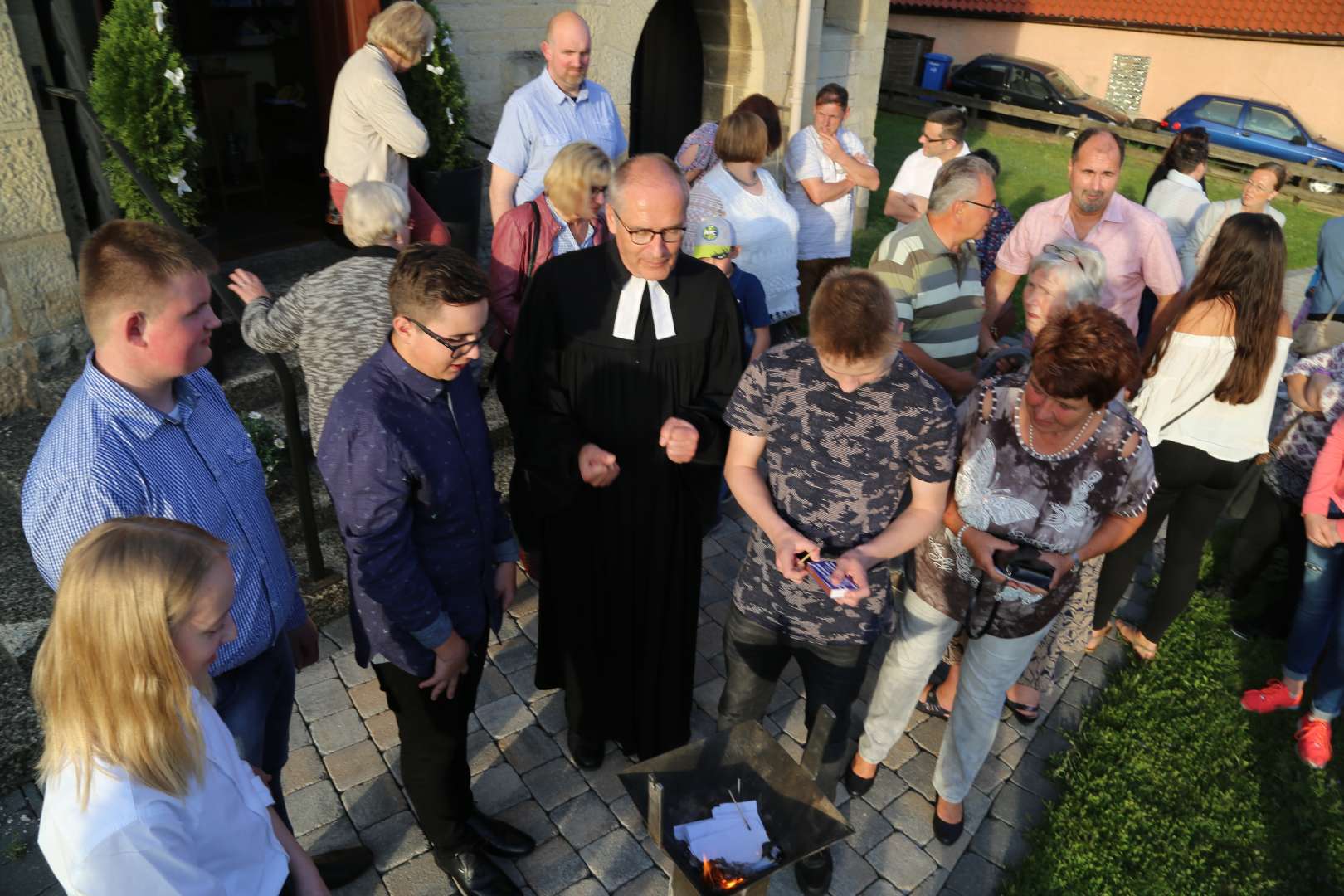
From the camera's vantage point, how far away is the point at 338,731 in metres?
3.71

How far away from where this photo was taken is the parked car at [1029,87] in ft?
68.1

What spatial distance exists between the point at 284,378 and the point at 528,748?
1.86 meters

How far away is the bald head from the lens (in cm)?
499

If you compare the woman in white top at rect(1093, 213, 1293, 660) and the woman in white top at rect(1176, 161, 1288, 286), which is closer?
the woman in white top at rect(1093, 213, 1293, 660)

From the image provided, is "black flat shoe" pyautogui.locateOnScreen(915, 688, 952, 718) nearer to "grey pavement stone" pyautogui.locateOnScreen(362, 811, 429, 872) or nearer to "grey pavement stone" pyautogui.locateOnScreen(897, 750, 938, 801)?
"grey pavement stone" pyautogui.locateOnScreen(897, 750, 938, 801)

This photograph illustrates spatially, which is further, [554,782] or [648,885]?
[554,782]

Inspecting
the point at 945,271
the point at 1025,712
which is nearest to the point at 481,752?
the point at 1025,712

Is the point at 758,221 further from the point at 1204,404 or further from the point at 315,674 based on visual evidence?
the point at 315,674

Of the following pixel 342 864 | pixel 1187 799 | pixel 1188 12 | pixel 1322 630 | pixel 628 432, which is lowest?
pixel 1187 799

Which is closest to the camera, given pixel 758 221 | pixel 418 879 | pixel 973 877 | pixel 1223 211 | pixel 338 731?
pixel 418 879

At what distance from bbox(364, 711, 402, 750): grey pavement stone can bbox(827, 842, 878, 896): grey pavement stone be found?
1813 millimetres

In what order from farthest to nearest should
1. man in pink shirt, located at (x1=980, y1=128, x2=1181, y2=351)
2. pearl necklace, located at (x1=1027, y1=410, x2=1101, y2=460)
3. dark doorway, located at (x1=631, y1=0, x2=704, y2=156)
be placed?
dark doorway, located at (x1=631, y1=0, x2=704, y2=156), man in pink shirt, located at (x1=980, y1=128, x2=1181, y2=351), pearl necklace, located at (x1=1027, y1=410, x2=1101, y2=460)

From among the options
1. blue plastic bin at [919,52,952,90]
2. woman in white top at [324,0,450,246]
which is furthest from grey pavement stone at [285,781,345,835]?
blue plastic bin at [919,52,952,90]

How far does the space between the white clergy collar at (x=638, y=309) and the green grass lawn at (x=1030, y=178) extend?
752 centimetres
